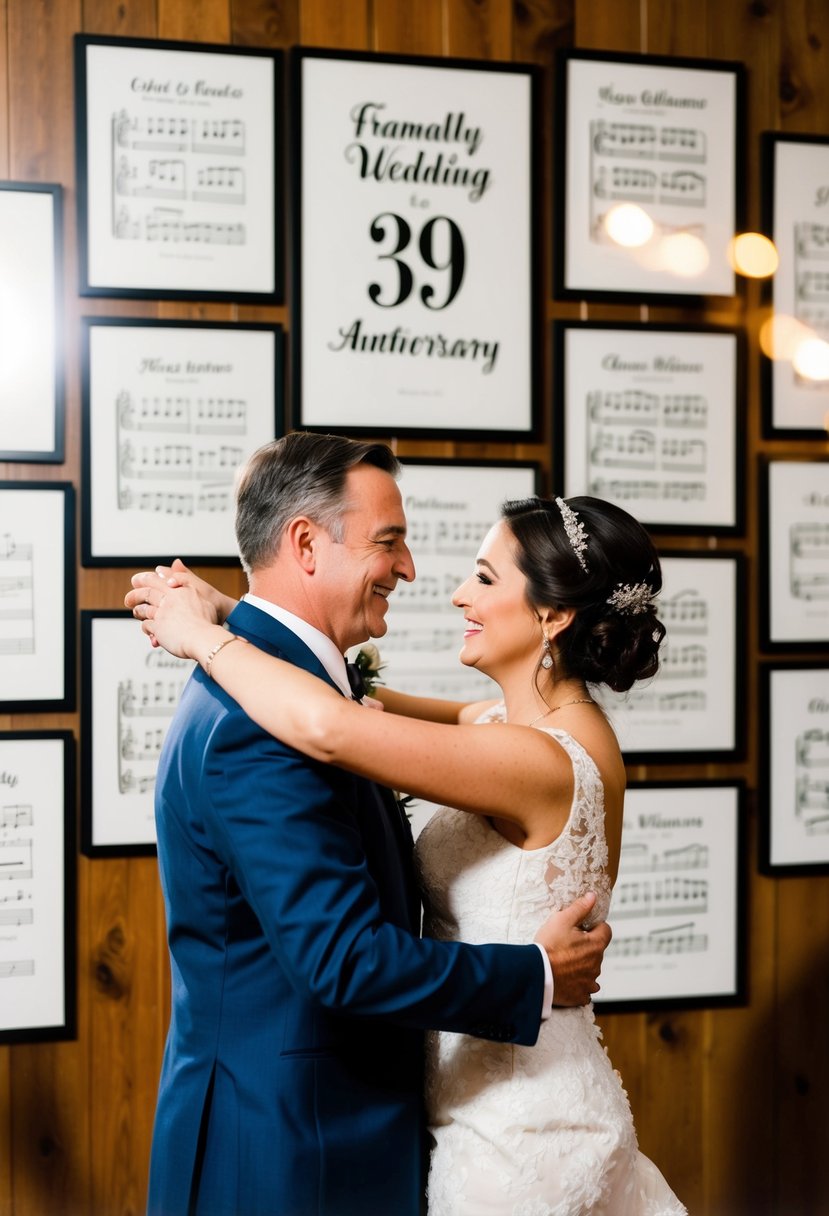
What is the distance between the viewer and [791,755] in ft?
9.70

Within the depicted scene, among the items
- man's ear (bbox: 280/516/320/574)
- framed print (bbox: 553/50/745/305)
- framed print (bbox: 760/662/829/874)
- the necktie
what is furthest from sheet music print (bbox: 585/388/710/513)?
man's ear (bbox: 280/516/320/574)

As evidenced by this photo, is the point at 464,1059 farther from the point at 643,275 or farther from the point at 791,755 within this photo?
the point at 643,275

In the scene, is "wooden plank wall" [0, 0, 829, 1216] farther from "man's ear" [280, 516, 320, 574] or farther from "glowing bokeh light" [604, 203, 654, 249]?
"man's ear" [280, 516, 320, 574]

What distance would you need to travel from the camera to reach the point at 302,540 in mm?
1666

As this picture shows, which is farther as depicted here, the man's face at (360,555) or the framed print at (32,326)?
the framed print at (32,326)

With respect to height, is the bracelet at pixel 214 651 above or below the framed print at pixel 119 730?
above

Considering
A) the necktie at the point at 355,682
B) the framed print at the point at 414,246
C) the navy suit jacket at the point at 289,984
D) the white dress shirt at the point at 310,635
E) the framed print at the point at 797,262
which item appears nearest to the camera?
the navy suit jacket at the point at 289,984

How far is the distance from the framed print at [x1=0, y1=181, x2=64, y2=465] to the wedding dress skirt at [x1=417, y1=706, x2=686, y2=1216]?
1407 millimetres

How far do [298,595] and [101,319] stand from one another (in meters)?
1.22

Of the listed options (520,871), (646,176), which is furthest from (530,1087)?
(646,176)

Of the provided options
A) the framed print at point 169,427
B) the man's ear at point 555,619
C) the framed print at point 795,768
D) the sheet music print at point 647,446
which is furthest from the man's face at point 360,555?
the framed print at point 795,768

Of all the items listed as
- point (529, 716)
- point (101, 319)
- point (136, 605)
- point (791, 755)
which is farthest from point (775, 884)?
point (101, 319)

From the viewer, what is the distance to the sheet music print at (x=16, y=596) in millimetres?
2576

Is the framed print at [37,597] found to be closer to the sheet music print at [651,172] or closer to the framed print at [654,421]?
the framed print at [654,421]
